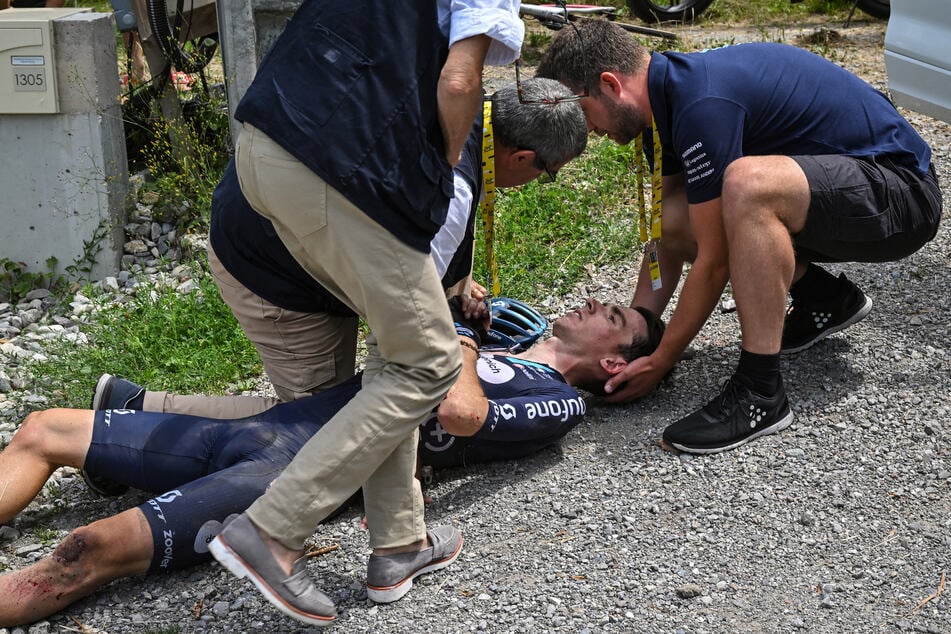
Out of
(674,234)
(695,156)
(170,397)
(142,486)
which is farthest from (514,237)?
(142,486)

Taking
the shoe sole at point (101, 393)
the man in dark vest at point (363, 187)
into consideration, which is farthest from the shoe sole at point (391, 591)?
the shoe sole at point (101, 393)

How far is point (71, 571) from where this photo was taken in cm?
304

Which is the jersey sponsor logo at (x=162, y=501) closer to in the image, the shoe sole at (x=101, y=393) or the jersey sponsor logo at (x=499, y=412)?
the shoe sole at (x=101, y=393)

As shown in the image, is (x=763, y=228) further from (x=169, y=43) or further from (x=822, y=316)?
(x=169, y=43)

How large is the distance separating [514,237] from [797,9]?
5.42m

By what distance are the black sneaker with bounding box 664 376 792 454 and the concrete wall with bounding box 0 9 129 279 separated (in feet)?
11.7

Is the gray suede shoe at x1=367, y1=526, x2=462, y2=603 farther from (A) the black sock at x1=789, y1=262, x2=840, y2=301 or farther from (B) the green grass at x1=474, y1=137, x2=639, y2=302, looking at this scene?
(B) the green grass at x1=474, y1=137, x2=639, y2=302

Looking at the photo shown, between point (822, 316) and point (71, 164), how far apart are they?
400 centimetres

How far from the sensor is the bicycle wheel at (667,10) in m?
9.58

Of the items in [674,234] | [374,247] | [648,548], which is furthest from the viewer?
[674,234]

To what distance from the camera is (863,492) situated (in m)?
3.56

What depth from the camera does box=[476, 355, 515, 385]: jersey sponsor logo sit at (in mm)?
3902

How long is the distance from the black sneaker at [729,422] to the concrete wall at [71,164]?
3568 millimetres

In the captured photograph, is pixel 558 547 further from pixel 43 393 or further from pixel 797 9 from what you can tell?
pixel 797 9
